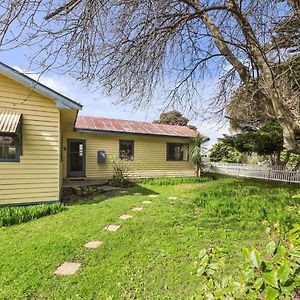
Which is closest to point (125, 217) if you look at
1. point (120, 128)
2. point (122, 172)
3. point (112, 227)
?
point (112, 227)

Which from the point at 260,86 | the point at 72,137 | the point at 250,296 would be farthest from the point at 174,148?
the point at 250,296

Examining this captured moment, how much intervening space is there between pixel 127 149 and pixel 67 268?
37.9 feet

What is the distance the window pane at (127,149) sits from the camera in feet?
48.5

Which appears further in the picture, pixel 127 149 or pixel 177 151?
pixel 177 151

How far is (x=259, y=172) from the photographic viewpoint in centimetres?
1691

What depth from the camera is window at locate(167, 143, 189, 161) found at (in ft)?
54.6

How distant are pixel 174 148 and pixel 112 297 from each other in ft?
46.9

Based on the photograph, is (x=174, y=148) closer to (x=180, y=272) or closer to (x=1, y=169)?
(x=1, y=169)

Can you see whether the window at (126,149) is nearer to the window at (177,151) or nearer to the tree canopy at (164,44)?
the window at (177,151)

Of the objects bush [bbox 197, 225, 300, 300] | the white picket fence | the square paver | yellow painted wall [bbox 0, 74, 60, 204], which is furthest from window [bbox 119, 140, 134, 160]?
bush [bbox 197, 225, 300, 300]

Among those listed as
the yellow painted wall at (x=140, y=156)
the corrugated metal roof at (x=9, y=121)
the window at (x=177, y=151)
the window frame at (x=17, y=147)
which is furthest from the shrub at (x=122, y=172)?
the corrugated metal roof at (x=9, y=121)

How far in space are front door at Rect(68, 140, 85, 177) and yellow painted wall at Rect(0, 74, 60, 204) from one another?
589 centimetres

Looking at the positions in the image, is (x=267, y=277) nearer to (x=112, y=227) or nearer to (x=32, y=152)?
(x=112, y=227)

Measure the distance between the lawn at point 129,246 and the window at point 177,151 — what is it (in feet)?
30.3
